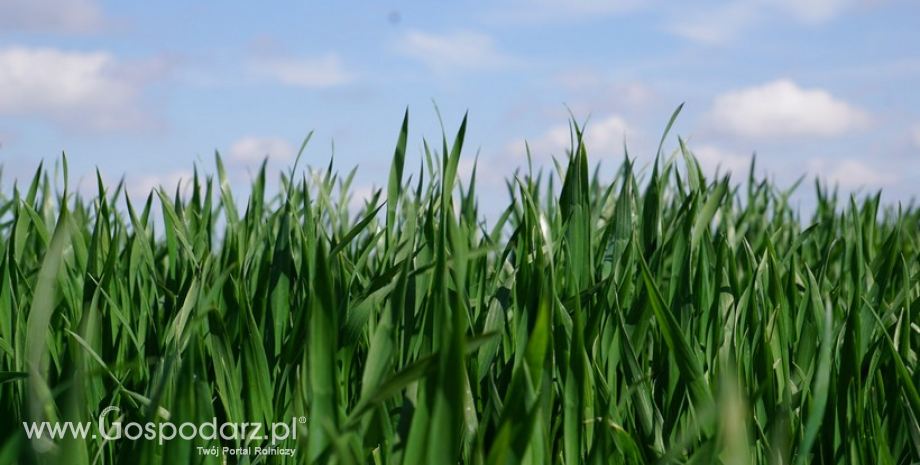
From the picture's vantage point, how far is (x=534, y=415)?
64 centimetres

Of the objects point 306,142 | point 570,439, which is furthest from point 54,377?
point 570,439

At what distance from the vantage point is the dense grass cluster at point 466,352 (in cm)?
71

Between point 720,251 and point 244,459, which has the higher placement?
point 720,251

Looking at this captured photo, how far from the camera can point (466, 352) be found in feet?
2.14

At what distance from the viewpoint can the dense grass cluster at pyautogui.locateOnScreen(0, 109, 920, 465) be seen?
71 cm

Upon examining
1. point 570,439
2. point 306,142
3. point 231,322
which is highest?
point 306,142

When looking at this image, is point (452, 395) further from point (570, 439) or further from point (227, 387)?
point (227, 387)

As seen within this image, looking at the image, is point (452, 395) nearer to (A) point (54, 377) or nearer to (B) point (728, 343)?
(B) point (728, 343)

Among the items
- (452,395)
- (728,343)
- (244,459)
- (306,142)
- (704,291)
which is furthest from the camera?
(306,142)

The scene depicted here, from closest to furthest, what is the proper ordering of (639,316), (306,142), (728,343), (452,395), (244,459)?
1. (452,395)
2. (244,459)
3. (728,343)
4. (639,316)
5. (306,142)

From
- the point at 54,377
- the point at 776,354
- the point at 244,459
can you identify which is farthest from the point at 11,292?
the point at 776,354

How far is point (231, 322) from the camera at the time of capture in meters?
1.27

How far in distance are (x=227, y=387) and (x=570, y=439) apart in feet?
1.46

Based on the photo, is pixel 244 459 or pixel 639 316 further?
pixel 639 316
